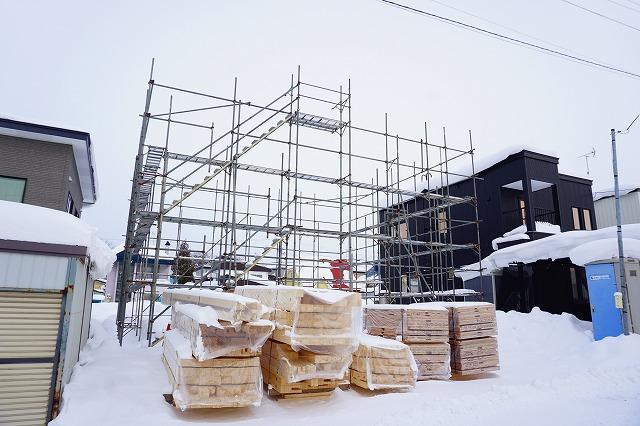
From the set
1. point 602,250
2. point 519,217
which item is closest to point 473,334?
point 602,250

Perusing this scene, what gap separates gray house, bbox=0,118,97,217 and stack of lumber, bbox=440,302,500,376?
38.4ft

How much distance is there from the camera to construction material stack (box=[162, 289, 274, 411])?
17.7 feet

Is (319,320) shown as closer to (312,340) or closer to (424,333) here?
(312,340)

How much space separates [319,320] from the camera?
20.1ft

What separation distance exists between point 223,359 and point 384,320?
175 inches

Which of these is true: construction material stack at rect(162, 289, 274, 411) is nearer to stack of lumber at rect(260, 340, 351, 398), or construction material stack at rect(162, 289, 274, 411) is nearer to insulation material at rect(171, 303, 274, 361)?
insulation material at rect(171, 303, 274, 361)

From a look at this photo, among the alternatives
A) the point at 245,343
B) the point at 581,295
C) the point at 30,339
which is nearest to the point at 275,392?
the point at 245,343

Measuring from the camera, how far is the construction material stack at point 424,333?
8.31 metres

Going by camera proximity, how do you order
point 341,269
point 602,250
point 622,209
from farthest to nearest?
point 622,209 → point 341,269 → point 602,250

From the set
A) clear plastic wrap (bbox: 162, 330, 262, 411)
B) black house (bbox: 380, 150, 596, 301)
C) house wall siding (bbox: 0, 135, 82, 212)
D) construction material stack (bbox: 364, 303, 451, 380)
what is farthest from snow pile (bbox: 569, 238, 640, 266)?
house wall siding (bbox: 0, 135, 82, 212)

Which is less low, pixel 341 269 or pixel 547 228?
pixel 547 228

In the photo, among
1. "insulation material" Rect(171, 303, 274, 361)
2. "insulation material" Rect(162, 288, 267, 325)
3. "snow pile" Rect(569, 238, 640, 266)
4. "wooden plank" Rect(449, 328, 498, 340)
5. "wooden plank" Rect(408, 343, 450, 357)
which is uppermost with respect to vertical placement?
"snow pile" Rect(569, 238, 640, 266)

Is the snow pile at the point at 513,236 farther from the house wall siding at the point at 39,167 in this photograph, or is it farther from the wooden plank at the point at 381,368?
the house wall siding at the point at 39,167

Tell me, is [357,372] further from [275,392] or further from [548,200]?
[548,200]
